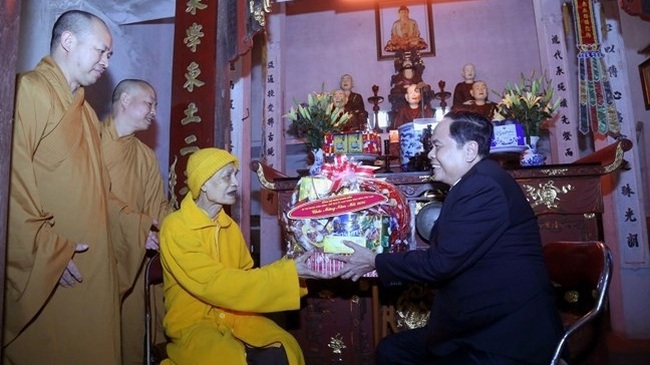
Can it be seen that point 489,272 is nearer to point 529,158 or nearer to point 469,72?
point 529,158

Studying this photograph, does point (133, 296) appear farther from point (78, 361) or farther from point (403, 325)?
point (403, 325)

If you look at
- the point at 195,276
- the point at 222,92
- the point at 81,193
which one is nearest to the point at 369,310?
the point at 195,276

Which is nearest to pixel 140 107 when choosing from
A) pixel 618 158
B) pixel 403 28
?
pixel 618 158

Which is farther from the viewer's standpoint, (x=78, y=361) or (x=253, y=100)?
(x=253, y=100)

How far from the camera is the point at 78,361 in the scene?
1902 millimetres

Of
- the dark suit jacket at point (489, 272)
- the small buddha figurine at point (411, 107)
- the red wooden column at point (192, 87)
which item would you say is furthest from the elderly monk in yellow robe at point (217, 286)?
the small buddha figurine at point (411, 107)

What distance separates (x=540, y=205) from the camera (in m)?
2.34

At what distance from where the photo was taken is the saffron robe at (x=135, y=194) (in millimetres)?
2555

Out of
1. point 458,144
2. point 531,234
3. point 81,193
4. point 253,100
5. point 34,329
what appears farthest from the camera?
point 253,100

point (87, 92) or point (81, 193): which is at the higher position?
point (87, 92)

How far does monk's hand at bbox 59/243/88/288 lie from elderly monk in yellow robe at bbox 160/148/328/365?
0.40m

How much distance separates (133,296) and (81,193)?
820 mm

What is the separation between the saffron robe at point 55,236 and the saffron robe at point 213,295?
0.37 metres

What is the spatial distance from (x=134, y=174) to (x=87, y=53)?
828 millimetres
